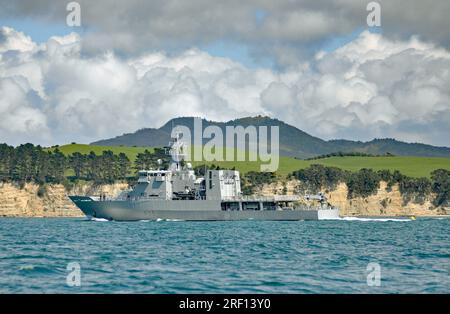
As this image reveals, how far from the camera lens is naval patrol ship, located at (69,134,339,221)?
329 feet

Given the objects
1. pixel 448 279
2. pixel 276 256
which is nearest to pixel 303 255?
pixel 276 256

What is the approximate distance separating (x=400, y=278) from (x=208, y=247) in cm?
1849

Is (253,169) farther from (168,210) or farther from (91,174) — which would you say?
(168,210)

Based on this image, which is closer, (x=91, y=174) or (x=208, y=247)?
(x=208, y=247)

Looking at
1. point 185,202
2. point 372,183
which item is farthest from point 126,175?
point 185,202

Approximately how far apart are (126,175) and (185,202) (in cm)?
7136

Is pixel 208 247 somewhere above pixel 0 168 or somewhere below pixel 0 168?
below

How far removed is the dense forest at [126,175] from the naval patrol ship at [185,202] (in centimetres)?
4977

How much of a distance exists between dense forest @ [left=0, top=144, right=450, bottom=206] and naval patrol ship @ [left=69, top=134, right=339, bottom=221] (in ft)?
163

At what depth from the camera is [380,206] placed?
523ft

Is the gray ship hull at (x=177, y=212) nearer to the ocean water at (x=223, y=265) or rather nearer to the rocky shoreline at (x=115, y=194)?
the ocean water at (x=223, y=265)

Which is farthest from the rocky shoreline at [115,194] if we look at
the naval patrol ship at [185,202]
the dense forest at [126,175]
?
the naval patrol ship at [185,202]
